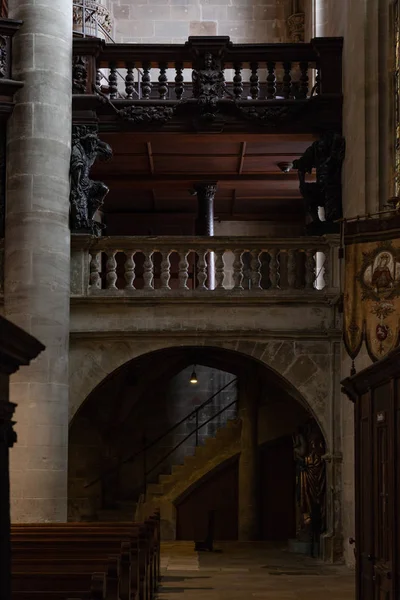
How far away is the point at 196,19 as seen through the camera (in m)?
25.2

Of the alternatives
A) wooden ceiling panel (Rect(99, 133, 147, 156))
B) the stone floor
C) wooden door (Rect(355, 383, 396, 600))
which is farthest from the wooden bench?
wooden ceiling panel (Rect(99, 133, 147, 156))

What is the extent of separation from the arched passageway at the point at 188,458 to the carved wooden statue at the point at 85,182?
15.8ft

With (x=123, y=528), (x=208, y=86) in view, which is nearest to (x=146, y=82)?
(x=208, y=86)

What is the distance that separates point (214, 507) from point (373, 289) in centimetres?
1104

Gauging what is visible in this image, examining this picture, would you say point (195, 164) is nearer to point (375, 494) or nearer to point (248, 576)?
point (248, 576)

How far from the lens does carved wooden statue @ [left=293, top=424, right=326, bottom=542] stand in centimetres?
1836

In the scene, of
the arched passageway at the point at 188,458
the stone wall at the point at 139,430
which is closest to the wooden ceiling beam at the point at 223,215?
the stone wall at the point at 139,430

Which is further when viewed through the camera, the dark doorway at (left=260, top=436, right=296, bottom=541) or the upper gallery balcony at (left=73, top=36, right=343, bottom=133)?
the dark doorway at (left=260, top=436, right=296, bottom=541)

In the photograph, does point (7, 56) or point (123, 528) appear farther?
point (7, 56)

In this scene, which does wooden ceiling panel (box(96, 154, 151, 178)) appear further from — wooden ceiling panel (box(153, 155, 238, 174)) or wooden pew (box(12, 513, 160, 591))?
wooden pew (box(12, 513, 160, 591))

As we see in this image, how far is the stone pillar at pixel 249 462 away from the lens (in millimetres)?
21750

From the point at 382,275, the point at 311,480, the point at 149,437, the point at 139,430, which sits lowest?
the point at 311,480

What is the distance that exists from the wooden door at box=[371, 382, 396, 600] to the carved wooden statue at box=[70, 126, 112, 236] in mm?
8709

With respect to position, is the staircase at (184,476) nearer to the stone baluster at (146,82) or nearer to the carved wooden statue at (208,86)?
the carved wooden statue at (208,86)
